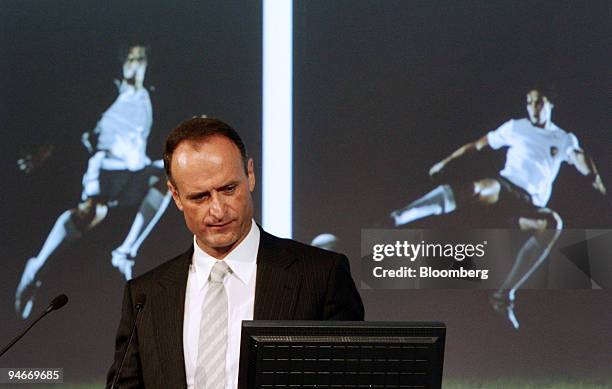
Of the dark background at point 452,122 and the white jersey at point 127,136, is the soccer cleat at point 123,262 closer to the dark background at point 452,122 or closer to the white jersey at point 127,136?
the white jersey at point 127,136

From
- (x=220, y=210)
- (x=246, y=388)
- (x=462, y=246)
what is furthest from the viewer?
(x=462, y=246)

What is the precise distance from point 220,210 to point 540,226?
86.7 inches

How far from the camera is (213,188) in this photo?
2.35 meters

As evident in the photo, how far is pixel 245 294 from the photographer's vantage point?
2.47 m

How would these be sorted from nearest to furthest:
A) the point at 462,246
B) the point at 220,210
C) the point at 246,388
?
1. the point at 246,388
2. the point at 220,210
3. the point at 462,246

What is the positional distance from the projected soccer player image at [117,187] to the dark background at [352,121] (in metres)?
0.04

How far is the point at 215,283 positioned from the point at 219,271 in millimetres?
35

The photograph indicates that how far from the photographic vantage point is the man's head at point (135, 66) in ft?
14.1

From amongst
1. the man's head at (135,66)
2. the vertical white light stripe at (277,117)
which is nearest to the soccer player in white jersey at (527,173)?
the vertical white light stripe at (277,117)

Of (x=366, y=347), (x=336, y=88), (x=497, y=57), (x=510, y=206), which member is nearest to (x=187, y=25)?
(x=336, y=88)

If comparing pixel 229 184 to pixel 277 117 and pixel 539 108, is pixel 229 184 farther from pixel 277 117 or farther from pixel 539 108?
pixel 539 108

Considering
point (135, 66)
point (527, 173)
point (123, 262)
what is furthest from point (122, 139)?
point (527, 173)

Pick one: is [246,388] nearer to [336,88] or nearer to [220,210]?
[220,210]

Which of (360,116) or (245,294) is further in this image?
(360,116)
